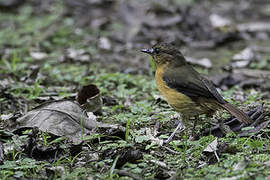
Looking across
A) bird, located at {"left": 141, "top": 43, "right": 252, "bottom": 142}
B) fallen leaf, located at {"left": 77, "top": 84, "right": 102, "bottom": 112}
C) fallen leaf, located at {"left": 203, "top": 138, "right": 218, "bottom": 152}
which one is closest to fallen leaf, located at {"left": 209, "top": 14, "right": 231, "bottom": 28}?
bird, located at {"left": 141, "top": 43, "right": 252, "bottom": 142}

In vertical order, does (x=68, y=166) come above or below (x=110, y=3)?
below

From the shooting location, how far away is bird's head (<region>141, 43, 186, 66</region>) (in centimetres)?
527

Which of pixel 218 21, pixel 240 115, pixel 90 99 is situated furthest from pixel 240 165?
pixel 218 21

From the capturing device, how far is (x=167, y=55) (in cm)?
533

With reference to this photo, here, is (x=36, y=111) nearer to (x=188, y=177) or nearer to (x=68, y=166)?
(x=68, y=166)

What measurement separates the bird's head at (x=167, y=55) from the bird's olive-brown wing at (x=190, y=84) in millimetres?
204

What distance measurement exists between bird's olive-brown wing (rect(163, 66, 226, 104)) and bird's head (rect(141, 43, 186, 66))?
8.0 inches

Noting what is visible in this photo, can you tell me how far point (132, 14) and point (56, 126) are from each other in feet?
18.5

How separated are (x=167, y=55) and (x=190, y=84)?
0.82 meters

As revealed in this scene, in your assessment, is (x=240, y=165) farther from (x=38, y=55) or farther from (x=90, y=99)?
(x=38, y=55)

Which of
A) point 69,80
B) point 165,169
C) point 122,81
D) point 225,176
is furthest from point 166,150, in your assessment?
point 69,80

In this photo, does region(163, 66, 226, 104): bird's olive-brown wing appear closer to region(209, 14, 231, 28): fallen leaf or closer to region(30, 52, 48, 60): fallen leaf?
region(30, 52, 48, 60): fallen leaf

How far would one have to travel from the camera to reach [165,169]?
375 cm

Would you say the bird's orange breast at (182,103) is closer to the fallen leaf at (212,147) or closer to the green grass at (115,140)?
the green grass at (115,140)
